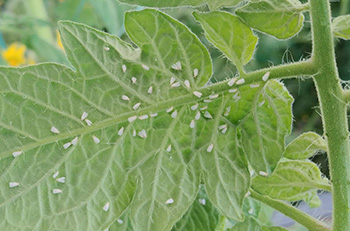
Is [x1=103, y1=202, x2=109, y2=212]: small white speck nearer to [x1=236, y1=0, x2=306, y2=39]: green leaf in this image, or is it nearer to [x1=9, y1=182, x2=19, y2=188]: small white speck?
[x1=9, y1=182, x2=19, y2=188]: small white speck

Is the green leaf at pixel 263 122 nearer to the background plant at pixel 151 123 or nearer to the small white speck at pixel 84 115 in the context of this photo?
the background plant at pixel 151 123

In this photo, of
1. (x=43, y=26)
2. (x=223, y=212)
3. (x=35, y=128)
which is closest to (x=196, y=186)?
(x=223, y=212)

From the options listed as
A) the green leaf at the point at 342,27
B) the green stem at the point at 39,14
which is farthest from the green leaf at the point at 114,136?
the green stem at the point at 39,14

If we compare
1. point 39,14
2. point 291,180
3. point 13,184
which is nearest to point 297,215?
point 291,180

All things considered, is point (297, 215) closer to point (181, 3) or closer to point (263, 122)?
point (263, 122)

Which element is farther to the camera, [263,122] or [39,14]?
[39,14]

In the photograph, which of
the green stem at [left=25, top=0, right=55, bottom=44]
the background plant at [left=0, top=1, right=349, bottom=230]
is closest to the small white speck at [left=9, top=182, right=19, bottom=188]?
the background plant at [left=0, top=1, right=349, bottom=230]

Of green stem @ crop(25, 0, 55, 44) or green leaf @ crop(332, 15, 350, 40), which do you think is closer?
green leaf @ crop(332, 15, 350, 40)

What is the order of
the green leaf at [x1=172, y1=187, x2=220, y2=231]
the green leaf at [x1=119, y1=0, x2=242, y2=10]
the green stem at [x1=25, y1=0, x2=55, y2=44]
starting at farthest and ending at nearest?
1. the green stem at [x1=25, y1=0, x2=55, y2=44]
2. the green leaf at [x1=172, y1=187, x2=220, y2=231]
3. the green leaf at [x1=119, y1=0, x2=242, y2=10]
